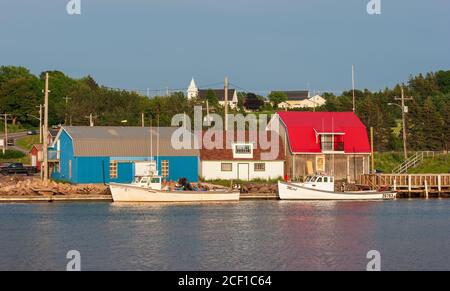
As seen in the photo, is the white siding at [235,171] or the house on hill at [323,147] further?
the house on hill at [323,147]

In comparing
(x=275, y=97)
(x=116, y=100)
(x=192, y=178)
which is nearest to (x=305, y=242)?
(x=192, y=178)

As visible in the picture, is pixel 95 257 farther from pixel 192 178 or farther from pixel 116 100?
pixel 116 100

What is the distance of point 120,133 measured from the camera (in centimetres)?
8288

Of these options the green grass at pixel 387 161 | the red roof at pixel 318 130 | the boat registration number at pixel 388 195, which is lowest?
the boat registration number at pixel 388 195

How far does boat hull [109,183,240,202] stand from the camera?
71812 mm

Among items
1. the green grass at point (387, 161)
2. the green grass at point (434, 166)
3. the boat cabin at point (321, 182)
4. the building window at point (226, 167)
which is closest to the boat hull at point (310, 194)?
the boat cabin at point (321, 182)

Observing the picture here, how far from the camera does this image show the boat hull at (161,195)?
71.8 metres

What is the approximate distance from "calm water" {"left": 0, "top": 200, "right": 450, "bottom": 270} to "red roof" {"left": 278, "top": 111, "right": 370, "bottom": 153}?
10.9m

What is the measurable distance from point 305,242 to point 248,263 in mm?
8566

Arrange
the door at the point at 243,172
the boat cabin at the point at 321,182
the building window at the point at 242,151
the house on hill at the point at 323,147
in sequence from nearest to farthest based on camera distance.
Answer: the boat cabin at the point at 321,182, the building window at the point at 242,151, the door at the point at 243,172, the house on hill at the point at 323,147

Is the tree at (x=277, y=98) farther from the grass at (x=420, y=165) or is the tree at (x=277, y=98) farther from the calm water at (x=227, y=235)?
the calm water at (x=227, y=235)

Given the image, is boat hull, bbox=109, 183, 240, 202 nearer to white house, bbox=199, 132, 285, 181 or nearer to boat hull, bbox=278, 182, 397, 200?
boat hull, bbox=278, 182, 397, 200

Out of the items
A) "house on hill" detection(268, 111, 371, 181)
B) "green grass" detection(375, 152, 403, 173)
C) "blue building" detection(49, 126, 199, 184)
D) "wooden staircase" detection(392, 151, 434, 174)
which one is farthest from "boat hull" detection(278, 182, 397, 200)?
"green grass" detection(375, 152, 403, 173)

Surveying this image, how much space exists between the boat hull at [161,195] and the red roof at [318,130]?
13642 mm
